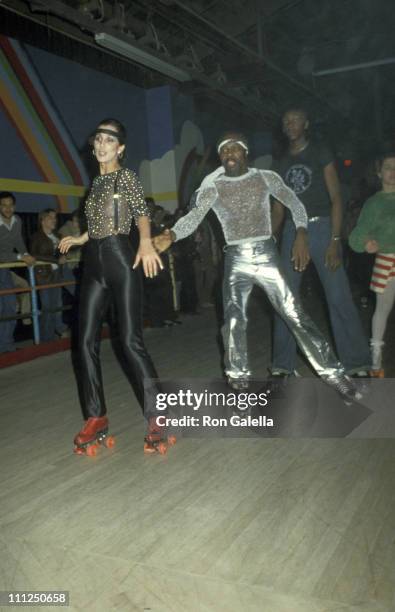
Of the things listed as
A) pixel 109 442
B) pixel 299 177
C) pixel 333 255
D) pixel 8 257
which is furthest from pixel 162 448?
pixel 8 257

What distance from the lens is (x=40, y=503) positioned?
2.52m

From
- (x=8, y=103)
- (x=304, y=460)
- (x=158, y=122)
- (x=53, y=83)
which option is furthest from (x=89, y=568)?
(x=158, y=122)

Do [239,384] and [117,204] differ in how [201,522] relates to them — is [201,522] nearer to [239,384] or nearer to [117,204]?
[239,384]

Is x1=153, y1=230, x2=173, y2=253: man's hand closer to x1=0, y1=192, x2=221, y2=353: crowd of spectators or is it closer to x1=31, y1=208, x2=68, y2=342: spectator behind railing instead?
x1=0, y1=192, x2=221, y2=353: crowd of spectators

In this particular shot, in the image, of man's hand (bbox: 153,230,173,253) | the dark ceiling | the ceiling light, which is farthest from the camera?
the dark ceiling

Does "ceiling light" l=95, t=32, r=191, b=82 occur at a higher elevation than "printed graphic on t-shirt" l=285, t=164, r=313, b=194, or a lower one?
higher

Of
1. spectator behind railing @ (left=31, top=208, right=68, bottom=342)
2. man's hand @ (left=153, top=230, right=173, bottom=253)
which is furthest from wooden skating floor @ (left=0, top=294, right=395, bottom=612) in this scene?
spectator behind railing @ (left=31, top=208, right=68, bottom=342)

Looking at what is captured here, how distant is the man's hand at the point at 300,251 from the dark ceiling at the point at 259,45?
453 cm

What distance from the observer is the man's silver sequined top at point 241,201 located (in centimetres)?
333

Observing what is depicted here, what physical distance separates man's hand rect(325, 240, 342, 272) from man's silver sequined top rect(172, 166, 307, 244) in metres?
0.59

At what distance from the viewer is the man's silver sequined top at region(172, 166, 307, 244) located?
333 centimetres

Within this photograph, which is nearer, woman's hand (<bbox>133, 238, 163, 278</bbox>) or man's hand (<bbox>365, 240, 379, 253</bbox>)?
woman's hand (<bbox>133, 238, 163, 278</bbox>)

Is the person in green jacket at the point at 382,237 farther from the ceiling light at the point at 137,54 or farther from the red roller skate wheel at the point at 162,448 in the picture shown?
the ceiling light at the point at 137,54

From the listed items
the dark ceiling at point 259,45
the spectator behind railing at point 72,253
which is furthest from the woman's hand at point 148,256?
the dark ceiling at point 259,45
